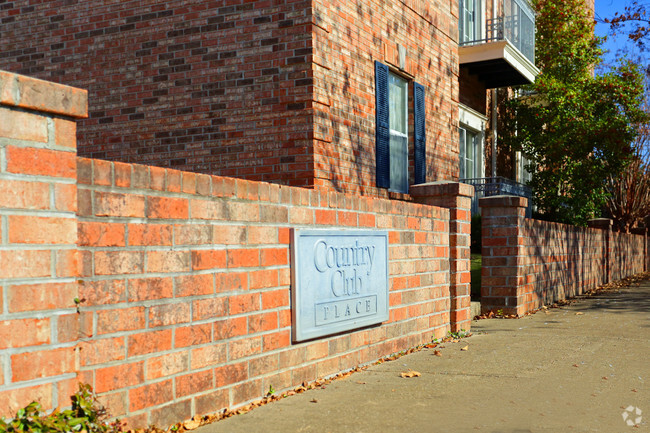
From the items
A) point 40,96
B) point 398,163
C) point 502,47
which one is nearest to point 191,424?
point 40,96

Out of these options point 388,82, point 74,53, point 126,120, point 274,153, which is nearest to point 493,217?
point 388,82

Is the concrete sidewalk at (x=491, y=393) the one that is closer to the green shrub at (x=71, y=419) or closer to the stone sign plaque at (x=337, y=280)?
the stone sign plaque at (x=337, y=280)

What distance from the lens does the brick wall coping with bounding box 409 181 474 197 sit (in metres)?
8.30

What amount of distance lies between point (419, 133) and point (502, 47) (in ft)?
19.0

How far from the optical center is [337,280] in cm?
593

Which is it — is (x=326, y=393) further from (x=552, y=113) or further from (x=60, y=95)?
(x=552, y=113)

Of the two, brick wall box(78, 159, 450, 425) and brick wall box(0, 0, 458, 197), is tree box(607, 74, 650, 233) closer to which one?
brick wall box(0, 0, 458, 197)

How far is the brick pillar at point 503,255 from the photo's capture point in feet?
33.4

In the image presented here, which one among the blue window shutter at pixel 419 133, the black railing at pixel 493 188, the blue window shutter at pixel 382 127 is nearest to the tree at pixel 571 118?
the black railing at pixel 493 188

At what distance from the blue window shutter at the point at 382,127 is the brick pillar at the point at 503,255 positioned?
1455 millimetres

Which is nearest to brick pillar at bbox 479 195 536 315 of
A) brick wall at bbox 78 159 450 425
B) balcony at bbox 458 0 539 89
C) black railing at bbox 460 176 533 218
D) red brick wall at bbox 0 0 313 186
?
red brick wall at bbox 0 0 313 186

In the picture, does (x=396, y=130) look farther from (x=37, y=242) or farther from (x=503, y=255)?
(x=37, y=242)

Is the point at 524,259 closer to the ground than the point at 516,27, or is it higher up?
closer to the ground

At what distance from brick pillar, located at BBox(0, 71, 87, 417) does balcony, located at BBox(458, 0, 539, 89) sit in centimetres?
1375
